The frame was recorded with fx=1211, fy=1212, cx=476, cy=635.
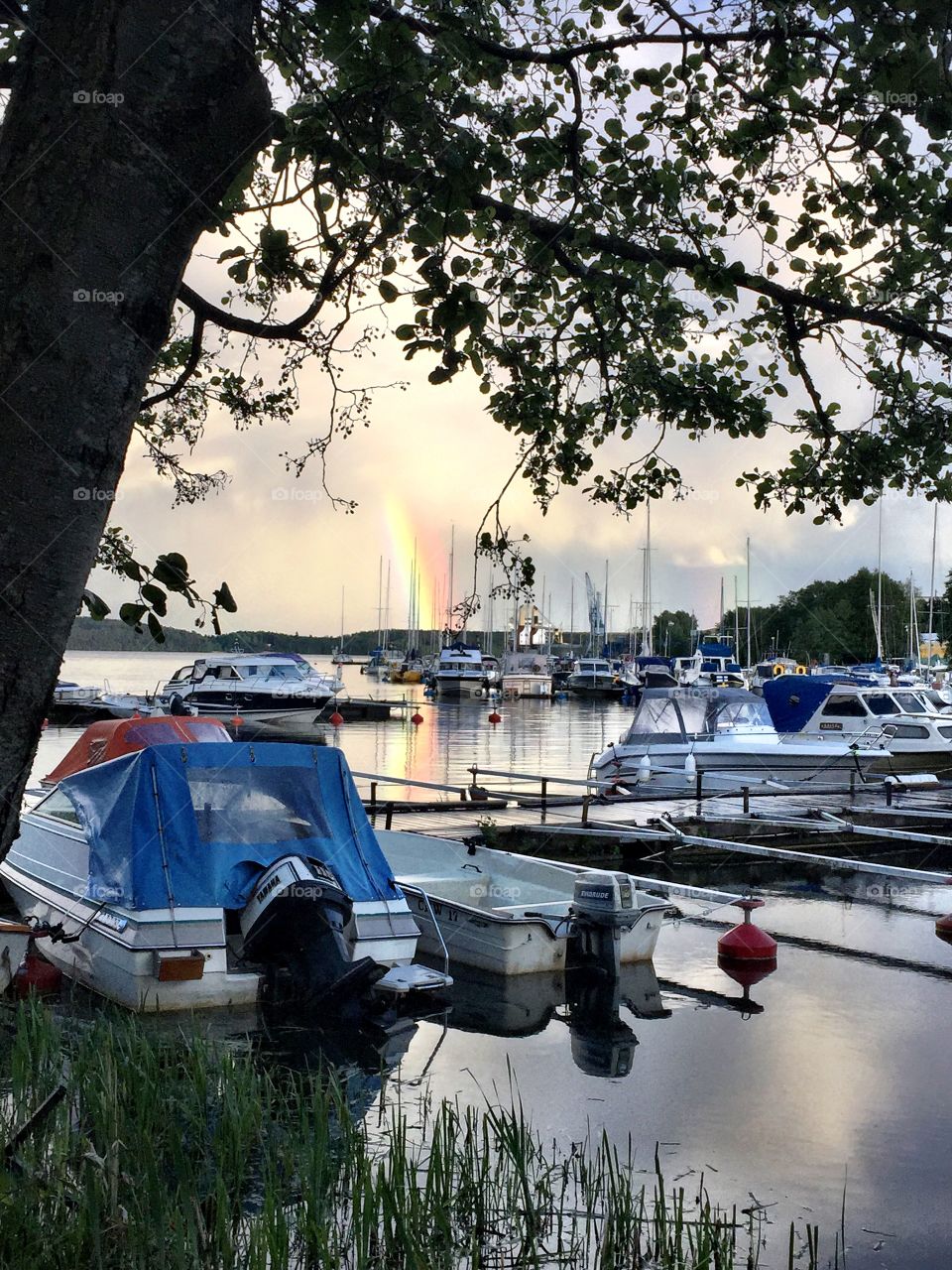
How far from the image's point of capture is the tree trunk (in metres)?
2.75

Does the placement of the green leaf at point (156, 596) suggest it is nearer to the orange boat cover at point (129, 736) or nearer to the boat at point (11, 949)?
the boat at point (11, 949)

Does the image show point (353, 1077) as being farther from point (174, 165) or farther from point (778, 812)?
point (778, 812)

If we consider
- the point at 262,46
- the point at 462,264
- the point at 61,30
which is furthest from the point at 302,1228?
the point at 262,46

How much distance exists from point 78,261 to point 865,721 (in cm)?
3192

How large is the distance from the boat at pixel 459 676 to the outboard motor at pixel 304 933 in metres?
87.6

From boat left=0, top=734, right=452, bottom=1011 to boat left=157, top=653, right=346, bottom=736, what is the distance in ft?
141

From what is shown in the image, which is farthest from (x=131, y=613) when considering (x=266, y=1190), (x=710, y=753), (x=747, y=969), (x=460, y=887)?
(x=710, y=753)

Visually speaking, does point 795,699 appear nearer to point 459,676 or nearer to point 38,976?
point 38,976

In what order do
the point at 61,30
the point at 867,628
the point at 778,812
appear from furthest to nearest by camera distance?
the point at 867,628 → the point at 778,812 → the point at 61,30

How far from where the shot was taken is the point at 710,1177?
8.41 metres

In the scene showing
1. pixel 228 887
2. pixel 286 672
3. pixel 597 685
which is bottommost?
pixel 228 887

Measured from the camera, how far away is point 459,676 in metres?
102

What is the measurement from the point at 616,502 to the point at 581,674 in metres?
100.0

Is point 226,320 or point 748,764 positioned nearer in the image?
point 226,320
